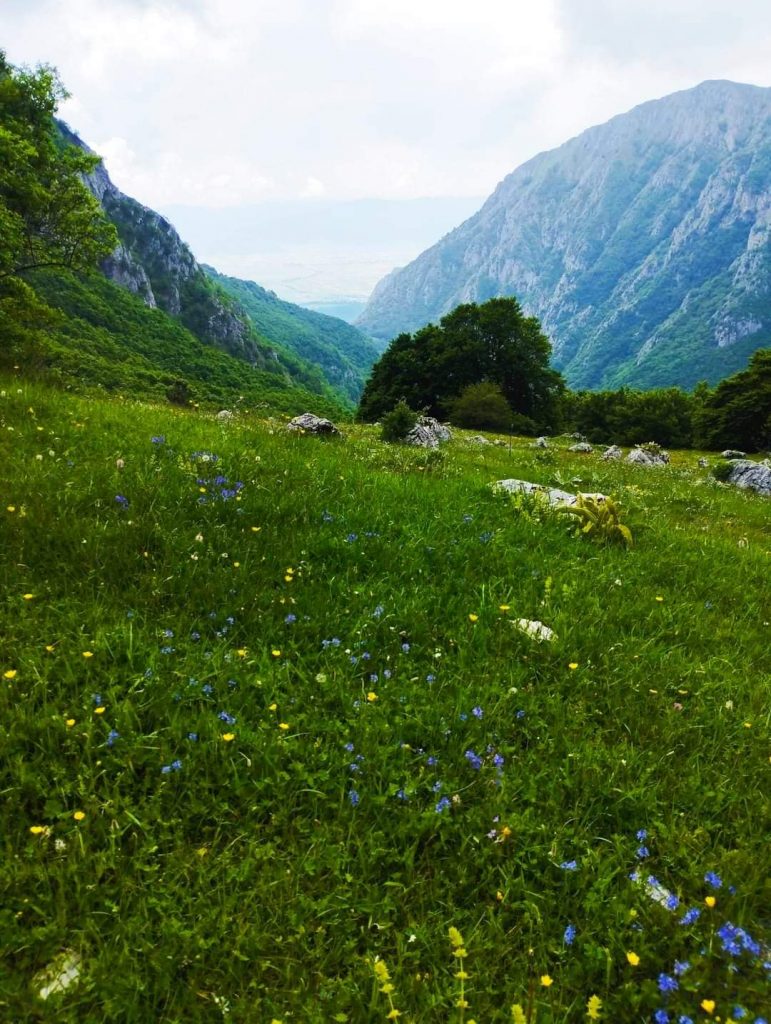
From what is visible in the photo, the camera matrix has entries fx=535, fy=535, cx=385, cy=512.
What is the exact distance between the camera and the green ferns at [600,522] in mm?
8023

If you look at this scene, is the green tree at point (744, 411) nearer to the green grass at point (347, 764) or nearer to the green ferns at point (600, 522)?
the green ferns at point (600, 522)

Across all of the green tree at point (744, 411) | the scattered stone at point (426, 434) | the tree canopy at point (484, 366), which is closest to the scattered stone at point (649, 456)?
the scattered stone at point (426, 434)

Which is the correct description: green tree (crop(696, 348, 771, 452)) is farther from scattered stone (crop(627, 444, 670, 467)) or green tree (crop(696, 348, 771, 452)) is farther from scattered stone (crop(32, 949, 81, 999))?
scattered stone (crop(32, 949, 81, 999))

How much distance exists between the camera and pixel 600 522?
8.22m

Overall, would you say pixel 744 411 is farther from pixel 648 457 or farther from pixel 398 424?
pixel 398 424

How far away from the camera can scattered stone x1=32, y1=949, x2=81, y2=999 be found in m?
2.37

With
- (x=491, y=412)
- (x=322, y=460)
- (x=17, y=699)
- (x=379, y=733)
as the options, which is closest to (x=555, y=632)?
(x=379, y=733)

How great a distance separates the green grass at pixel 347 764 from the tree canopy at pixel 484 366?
62.1 metres

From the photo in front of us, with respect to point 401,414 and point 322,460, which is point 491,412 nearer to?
point 401,414

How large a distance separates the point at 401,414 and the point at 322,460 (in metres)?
13.7

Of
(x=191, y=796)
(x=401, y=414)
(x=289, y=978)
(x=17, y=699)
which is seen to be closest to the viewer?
(x=289, y=978)

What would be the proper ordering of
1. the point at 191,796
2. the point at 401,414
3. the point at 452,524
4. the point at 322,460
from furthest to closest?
the point at 401,414 < the point at 322,460 < the point at 452,524 < the point at 191,796

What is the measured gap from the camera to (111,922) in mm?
2682

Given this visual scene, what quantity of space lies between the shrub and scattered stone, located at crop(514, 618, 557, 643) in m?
17.5
